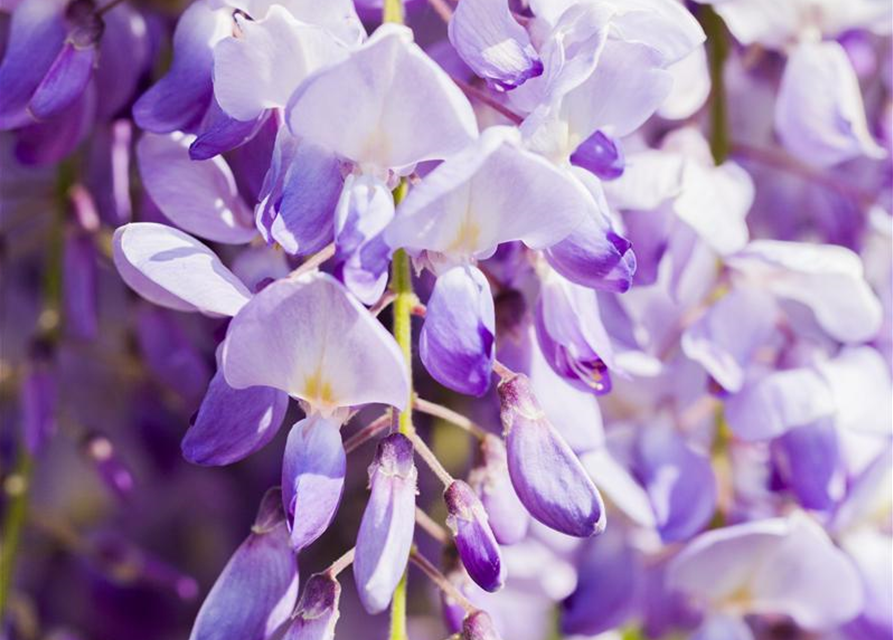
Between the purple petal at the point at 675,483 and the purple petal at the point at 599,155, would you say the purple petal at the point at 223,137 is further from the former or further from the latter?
the purple petal at the point at 675,483

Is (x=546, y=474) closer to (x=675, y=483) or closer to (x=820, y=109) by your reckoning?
(x=675, y=483)

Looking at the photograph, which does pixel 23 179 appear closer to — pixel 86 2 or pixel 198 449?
pixel 86 2

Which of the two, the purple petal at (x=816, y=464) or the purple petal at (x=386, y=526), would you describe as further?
the purple petal at (x=816, y=464)

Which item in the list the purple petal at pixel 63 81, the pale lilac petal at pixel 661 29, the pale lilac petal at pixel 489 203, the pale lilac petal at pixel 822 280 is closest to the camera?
the pale lilac petal at pixel 489 203

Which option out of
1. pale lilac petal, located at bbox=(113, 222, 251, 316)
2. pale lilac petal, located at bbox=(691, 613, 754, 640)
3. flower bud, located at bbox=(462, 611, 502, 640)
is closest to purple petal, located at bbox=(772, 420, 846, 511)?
pale lilac petal, located at bbox=(691, 613, 754, 640)

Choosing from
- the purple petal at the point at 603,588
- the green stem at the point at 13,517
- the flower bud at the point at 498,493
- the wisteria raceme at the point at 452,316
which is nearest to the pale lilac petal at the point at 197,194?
the wisteria raceme at the point at 452,316

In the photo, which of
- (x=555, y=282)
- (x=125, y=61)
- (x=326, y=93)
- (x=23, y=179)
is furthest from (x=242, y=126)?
(x=23, y=179)

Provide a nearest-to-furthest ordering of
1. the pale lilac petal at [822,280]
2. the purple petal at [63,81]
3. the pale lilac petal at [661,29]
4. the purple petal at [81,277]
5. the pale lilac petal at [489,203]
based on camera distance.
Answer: the pale lilac petal at [489,203] < the pale lilac petal at [661,29] < the purple petal at [63,81] < the pale lilac petal at [822,280] < the purple petal at [81,277]

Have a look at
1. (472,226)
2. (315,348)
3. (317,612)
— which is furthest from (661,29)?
(317,612)
